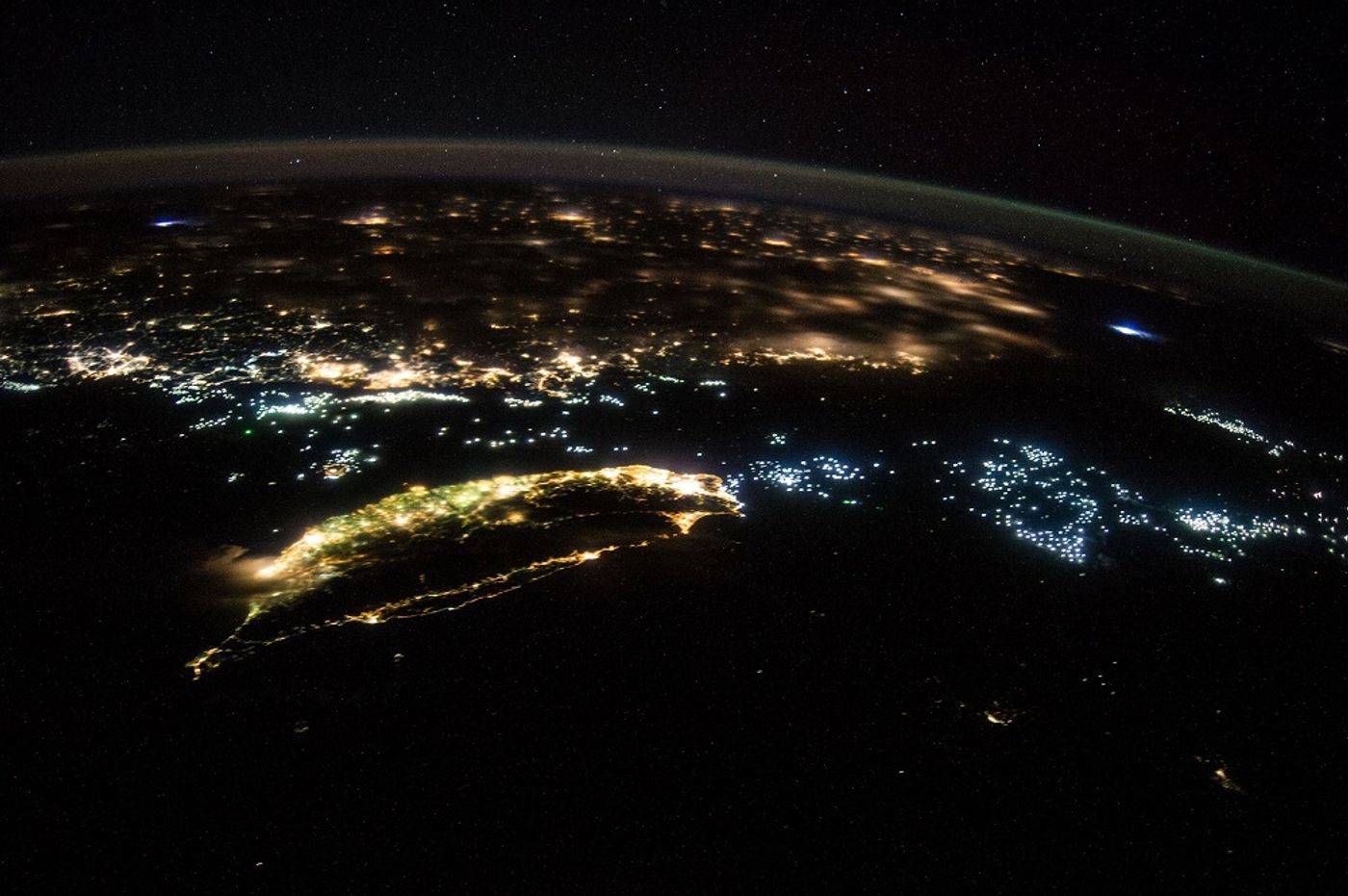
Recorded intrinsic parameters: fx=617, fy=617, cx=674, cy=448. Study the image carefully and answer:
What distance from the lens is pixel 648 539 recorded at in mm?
3926

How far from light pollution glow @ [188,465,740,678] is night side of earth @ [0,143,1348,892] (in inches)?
1.1

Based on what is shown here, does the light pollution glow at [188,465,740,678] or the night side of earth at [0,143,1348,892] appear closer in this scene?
the night side of earth at [0,143,1348,892]

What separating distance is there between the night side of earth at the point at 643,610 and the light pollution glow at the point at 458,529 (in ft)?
0.09

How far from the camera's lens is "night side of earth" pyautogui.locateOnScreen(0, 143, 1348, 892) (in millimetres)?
2227

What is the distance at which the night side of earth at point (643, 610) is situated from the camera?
87.7 inches

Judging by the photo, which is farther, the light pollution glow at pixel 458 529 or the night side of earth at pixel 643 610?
the light pollution glow at pixel 458 529

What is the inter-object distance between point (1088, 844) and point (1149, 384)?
8448mm

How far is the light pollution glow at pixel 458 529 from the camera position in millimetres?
3125

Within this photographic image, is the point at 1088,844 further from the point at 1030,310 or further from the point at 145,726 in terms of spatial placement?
the point at 1030,310

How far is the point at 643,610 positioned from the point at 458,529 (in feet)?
4.52

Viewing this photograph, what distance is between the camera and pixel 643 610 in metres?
3.31

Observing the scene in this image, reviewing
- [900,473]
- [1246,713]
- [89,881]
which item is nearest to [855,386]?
[900,473]

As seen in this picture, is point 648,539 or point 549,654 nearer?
point 549,654

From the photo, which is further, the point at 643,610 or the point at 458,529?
the point at 458,529
